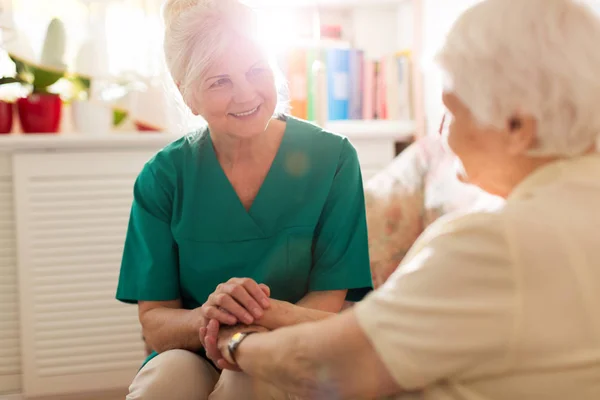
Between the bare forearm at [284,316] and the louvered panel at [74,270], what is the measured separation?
139 centimetres

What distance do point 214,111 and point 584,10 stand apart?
795 mm

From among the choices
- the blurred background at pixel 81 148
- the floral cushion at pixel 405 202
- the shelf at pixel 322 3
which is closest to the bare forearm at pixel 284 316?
the floral cushion at pixel 405 202

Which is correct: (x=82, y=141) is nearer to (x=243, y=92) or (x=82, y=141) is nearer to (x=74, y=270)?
(x=74, y=270)

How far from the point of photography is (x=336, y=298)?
4.85 ft

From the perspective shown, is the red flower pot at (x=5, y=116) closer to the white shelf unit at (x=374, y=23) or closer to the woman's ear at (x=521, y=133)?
the white shelf unit at (x=374, y=23)

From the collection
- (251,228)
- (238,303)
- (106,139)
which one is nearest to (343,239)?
(251,228)

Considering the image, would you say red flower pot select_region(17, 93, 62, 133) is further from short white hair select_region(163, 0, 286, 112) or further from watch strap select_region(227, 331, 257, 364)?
watch strap select_region(227, 331, 257, 364)

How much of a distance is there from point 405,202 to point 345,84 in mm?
734

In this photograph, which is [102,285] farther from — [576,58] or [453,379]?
[576,58]

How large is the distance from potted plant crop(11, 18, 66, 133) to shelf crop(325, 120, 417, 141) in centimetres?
99

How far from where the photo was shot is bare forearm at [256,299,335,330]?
4.18ft

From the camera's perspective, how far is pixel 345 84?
2756 mm

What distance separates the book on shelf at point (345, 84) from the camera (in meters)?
2.69

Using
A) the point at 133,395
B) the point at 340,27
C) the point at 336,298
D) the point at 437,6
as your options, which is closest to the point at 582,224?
the point at 336,298
